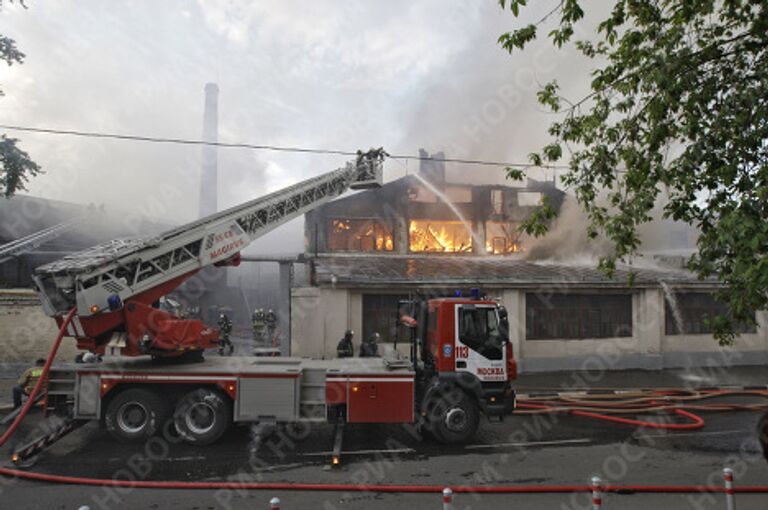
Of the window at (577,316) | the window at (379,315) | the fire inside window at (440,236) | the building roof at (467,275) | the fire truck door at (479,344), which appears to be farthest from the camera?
the fire inside window at (440,236)

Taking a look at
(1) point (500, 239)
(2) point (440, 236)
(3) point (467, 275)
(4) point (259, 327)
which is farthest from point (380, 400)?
(1) point (500, 239)

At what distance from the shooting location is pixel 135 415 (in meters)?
8.73

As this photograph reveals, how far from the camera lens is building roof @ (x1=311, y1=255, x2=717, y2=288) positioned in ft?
53.7

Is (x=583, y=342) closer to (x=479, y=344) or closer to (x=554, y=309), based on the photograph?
(x=554, y=309)

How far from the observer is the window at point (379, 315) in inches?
661

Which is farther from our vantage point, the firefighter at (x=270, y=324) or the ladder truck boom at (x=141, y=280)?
the firefighter at (x=270, y=324)

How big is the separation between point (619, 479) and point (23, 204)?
31.5 metres

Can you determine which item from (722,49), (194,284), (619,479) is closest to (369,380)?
(619,479)

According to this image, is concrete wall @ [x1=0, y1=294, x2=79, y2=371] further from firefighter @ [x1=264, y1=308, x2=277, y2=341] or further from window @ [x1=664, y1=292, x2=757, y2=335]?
window @ [x1=664, y1=292, x2=757, y2=335]

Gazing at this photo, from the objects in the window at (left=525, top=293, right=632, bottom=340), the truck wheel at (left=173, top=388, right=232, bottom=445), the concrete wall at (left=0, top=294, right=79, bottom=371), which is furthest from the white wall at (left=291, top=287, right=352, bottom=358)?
the truck wheel at (left=173, top=388, right=232, bottom=445)

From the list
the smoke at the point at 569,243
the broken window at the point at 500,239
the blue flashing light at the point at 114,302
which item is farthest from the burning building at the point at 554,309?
the blue flashing light at the point at 114,302

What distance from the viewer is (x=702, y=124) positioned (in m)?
6.10

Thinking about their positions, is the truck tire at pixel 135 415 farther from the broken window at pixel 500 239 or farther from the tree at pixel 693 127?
the broken window at pixel 500 239

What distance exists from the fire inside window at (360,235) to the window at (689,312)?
13129mm
